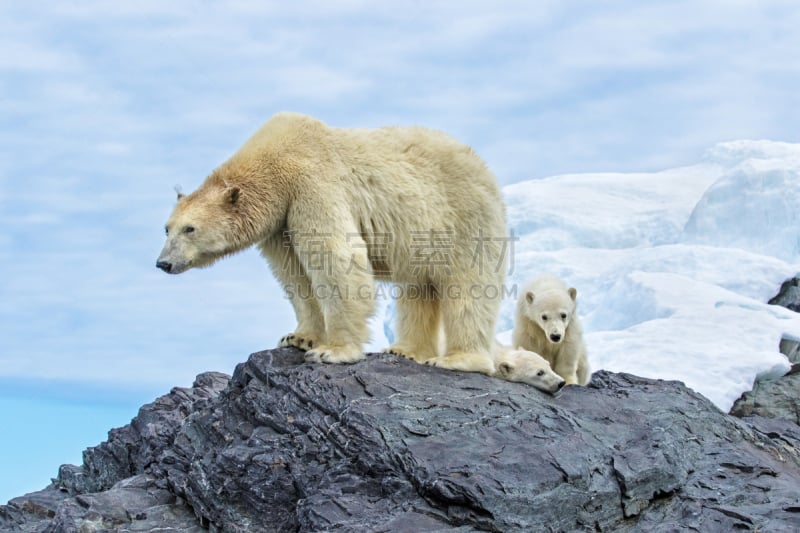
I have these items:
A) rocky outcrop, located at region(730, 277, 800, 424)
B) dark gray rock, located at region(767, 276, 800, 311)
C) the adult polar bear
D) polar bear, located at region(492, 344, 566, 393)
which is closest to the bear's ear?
polar bear, located at region(492, 344, 566, 393)

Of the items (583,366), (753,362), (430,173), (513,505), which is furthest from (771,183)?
(513,505)

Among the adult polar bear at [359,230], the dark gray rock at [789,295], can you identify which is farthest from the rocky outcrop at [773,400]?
the adult polar bear at [359,230]

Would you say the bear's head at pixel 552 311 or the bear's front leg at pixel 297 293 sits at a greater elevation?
the bear's front leg at pixel 297 293

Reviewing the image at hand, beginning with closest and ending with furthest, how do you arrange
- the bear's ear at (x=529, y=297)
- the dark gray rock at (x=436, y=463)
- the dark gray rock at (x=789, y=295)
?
the dark gray rock at (x=436, y=463)
the bear's ear at (x=529, y=297)
the dark gray rock at (x=789, y=295)

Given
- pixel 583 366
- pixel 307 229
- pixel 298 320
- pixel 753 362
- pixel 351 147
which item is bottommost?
pixel 753 362

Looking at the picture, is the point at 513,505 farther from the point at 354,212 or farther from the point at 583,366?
the point at 583,366

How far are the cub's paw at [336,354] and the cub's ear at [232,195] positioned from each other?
1.57 meters

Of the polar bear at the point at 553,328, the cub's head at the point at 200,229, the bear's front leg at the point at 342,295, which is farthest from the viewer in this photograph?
the polar bear at the point at 553,328

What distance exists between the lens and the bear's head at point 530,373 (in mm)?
8945

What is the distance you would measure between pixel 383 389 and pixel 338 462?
80 cm

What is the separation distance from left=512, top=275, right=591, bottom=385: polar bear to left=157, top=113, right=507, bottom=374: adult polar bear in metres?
1.43

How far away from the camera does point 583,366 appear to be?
10945 millimetres

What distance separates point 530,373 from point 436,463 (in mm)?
2192

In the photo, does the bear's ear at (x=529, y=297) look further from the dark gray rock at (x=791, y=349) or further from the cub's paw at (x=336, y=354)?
the dark gray rock at (x=791, y=349)
